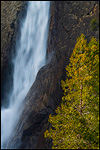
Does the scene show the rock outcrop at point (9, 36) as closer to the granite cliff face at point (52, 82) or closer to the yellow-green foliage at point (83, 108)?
the granite cliff face at point (52, 82)

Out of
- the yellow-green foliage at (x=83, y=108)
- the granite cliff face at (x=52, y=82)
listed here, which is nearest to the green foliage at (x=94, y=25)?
the granite cliff face at (x=52, y=82)

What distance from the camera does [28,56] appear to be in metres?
30.1

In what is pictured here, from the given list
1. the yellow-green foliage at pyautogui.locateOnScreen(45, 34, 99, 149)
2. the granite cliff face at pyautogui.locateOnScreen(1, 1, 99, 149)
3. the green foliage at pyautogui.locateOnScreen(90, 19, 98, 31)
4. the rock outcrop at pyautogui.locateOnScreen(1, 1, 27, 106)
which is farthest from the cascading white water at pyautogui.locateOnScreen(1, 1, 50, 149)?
the yellow-green foliage at pyautogui.locateOnScreen(45, 34, 99, 149)

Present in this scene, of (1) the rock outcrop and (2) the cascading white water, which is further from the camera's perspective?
(1) the rock outcrop

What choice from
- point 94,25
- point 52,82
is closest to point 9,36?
point 52,82

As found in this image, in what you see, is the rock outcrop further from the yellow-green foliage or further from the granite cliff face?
the yellow-green foliage

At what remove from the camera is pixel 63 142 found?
11.4m

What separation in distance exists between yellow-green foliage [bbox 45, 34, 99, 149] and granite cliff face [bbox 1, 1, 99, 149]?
14.2 feet

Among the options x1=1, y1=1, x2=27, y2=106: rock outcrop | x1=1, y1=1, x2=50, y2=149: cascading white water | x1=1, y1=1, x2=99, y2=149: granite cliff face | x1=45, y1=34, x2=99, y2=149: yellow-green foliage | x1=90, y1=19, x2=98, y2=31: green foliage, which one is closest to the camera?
x1=45, y1=34, x2=99, y2=149: yellow-green foliage

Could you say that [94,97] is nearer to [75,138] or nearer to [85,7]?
[75,138]

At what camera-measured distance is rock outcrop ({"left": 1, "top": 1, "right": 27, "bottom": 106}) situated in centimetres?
3712

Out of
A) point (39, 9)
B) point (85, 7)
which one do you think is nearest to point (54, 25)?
point (85, 7)

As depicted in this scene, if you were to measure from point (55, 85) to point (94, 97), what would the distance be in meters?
7.06

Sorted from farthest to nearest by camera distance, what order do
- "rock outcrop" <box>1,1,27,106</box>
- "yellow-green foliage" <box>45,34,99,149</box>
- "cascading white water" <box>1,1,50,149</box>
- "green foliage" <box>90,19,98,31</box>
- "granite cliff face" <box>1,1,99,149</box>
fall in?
"rock outcrop" <box>1,1,27,106</box> → "cascading white water" <box>1,1,50,149</box> → "granite cliff face" <box>1,1,99,149</box> → "green foliage" <box>90,19,98,31</box> → "yellow-green foliage" <box>45,34,99,149</box>
